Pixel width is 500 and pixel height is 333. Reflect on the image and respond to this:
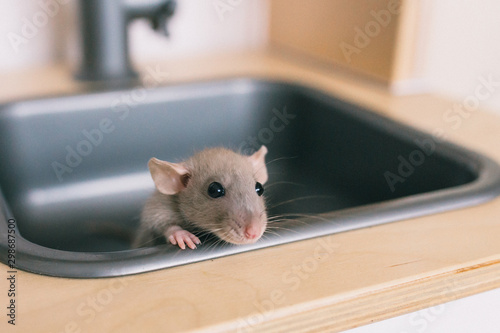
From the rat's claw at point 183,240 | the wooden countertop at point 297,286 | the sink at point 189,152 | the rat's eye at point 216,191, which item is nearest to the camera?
the wooden countertop at point 297,286

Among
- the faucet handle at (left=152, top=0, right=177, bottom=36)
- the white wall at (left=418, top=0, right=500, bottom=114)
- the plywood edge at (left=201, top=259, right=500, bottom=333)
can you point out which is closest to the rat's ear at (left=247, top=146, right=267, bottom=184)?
the plywood edge at (left=201, top=259, right=500, bottom=333)

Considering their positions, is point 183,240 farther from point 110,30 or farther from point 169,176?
point 110,30

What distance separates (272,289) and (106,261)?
0.61 ft

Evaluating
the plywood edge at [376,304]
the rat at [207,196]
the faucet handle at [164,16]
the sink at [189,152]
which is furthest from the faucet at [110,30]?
the plywood edge at [376,304]

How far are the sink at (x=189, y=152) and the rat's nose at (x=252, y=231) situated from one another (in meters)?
0.30

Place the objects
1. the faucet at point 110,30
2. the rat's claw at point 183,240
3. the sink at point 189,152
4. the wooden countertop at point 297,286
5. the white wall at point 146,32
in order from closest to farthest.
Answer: the wooden countertop at point 297,286
the rat's claw at point 183,240
the sink at point 189,152
the faucet at point 110,30
the white wall at point 146,32

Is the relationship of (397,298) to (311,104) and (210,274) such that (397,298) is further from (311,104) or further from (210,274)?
(311,104)

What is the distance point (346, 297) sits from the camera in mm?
575

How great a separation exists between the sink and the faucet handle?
0.49ft

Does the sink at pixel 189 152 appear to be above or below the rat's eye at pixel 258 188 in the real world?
above

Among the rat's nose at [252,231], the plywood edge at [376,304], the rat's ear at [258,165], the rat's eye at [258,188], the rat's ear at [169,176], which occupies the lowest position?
the plywood edge at [376,304]

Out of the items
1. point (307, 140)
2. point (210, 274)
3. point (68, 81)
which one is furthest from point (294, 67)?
point (210, 274)

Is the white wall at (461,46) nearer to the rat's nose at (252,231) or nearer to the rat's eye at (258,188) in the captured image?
the rat's eye at (258,188)

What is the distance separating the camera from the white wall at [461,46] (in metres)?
1.33
